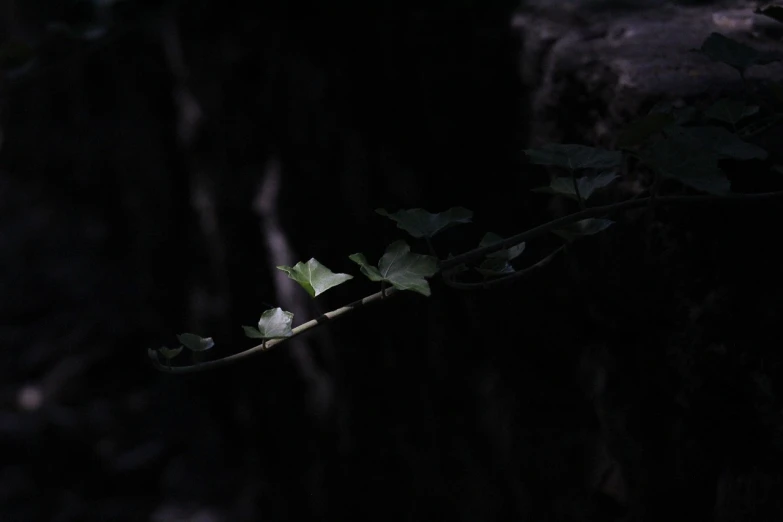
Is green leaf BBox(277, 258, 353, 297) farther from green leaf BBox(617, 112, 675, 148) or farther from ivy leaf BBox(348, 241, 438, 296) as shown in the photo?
green leaf BBox(617, 112, 675, 148)

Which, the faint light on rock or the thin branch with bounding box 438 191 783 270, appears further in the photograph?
the faint light on rock

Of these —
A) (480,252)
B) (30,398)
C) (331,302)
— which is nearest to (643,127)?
(480,252)

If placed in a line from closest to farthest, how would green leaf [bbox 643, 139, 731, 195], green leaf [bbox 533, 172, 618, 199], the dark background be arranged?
green leaf [bbox 643, 139, 731, 195] < green leaf [bbox 533, 172, 618, 199] < the dark background

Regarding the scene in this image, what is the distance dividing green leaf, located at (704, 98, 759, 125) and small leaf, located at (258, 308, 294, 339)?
0.38m

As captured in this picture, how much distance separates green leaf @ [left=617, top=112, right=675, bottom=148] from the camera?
1.75 feet

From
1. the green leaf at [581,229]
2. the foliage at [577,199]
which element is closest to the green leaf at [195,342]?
the foliage at [577,199]

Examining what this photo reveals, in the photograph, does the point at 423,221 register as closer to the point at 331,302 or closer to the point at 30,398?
the point at 331,302

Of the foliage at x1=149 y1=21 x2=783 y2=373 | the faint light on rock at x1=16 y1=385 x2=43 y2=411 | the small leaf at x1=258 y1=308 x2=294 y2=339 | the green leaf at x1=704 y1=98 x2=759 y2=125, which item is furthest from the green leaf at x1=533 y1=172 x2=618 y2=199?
the faint light on rock at x1=16 y1=385 x2=43 y2=411

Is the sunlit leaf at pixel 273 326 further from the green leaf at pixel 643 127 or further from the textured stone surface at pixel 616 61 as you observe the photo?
the textured stone surface at pixel 616 61

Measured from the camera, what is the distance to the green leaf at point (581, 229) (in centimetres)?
59

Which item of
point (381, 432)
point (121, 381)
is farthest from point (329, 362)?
point (121, 381)

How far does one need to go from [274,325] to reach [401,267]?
104 mm

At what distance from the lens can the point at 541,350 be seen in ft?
3.40

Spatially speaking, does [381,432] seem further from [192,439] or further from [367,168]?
[192,439]
